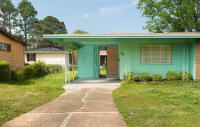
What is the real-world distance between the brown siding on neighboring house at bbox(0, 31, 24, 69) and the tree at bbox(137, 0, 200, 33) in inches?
660

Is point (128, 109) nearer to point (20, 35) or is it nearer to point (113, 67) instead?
point (113, 67)

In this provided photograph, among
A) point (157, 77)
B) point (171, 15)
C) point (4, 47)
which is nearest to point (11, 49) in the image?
point (4, 47)

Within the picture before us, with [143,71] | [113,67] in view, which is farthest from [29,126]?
[113,67]

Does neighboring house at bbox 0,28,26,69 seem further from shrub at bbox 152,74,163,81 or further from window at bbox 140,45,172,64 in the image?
shrub at bbox 152,74,163,81

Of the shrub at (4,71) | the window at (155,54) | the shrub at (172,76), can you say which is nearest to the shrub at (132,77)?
the window at (155,54)

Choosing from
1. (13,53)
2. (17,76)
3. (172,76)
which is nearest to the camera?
(172,76)

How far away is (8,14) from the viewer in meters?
38.4

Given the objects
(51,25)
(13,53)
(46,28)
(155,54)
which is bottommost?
(155,54)

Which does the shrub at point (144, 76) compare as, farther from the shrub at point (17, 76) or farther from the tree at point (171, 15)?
the tree at point (171, 15)

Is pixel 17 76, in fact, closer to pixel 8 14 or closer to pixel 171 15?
pixel 171 15

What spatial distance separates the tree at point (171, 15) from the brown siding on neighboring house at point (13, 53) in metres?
16.8

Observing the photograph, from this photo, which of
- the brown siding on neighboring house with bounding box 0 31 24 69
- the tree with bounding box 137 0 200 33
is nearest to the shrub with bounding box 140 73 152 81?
the brown siding on neighboring house with bounding box 0 31 24 69

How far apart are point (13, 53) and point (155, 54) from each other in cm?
1175

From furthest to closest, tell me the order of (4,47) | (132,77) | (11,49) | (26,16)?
1. (26,16)
2. (11,49)
3. (4,47)
4. (132,77)
